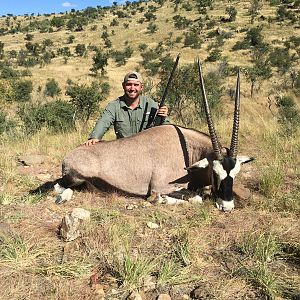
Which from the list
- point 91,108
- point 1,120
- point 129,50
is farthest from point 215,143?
point 129,50

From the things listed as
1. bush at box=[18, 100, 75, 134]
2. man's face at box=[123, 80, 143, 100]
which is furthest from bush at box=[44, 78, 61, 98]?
man's face at box=[123, 80, 143, 100]

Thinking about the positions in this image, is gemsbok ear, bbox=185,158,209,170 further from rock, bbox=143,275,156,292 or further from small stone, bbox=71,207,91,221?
Result: rock, bbox=143,275,156,292

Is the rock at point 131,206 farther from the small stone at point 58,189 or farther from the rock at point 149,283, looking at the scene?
the rock at point 149,283

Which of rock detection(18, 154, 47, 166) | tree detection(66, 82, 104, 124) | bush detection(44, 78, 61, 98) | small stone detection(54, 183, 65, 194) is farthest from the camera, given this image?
bush detection(44, 78, 61, 98)

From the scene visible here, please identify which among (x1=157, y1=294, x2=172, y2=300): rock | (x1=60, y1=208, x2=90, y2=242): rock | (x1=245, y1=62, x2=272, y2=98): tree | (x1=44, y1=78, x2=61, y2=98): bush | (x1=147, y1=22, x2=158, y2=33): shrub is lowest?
(x1=245, y1=62, x2=272, y2=98): tree

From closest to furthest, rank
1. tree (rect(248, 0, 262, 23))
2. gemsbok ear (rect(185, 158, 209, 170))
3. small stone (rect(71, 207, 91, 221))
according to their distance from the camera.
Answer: small stone (rect(71, 207, 91, 221)) < gemsbok ear (rect(185, 158, 209, 170)) < tree (rect(248, 0, 262, 23))

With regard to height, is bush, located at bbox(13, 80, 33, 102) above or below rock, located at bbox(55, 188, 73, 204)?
below

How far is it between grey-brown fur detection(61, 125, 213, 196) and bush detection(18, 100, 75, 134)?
5.68 meters

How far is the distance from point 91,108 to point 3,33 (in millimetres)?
57299

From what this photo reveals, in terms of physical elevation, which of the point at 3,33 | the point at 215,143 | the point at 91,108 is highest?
the point at 3,33

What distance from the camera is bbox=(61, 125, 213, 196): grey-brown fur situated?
4898 millimetres

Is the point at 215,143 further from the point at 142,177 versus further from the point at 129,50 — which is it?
the point at 129,50

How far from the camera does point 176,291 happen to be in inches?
103

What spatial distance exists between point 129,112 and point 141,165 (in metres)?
1.17
